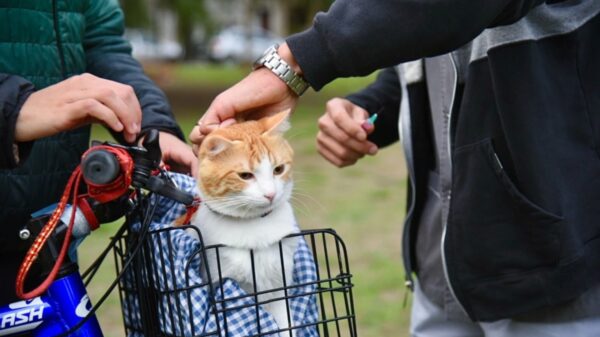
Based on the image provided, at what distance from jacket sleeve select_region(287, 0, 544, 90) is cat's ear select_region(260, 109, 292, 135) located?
0.48 ft

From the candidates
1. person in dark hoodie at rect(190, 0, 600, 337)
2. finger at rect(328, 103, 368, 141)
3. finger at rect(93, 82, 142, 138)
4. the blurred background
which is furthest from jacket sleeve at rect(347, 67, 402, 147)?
finger at rect(93, 82, 142, 138)

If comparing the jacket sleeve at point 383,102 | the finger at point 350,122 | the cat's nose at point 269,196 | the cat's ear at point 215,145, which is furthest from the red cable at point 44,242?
the jacket sleeve at point 383,102


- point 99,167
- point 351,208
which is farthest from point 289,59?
point 351,208

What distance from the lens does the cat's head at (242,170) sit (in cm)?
163

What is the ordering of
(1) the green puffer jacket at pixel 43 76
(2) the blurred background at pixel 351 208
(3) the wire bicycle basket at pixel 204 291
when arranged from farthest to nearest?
(2) the blurred background at pixel 351 208, (1) the green puffer jacket at pixel 43 76, (3) the wire bicycle basket at pixel 204 291

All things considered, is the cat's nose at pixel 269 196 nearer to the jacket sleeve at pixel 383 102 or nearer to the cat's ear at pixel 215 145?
the cat's ear at pixel 215 145

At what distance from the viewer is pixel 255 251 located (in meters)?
1.63

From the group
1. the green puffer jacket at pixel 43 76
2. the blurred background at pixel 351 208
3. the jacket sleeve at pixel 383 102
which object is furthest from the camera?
the blurred background at pixel 351 208

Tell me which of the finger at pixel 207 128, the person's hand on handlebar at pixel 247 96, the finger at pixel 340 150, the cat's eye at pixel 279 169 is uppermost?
the person's hand on handlebar at pixel 247 96

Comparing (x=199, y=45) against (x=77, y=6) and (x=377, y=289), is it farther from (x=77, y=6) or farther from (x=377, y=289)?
(x=77, y=6)

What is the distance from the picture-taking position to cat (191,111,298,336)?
1.63 meters

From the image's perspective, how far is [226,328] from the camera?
154 cm

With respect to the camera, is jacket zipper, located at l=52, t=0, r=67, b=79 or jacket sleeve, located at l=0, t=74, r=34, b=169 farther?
jacket zipper, located at l=52, t=0, r=67, b=79

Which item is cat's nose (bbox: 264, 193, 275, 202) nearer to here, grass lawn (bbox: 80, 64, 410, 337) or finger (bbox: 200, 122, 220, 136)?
finger (bbox: 200, 122, 220, 136)
